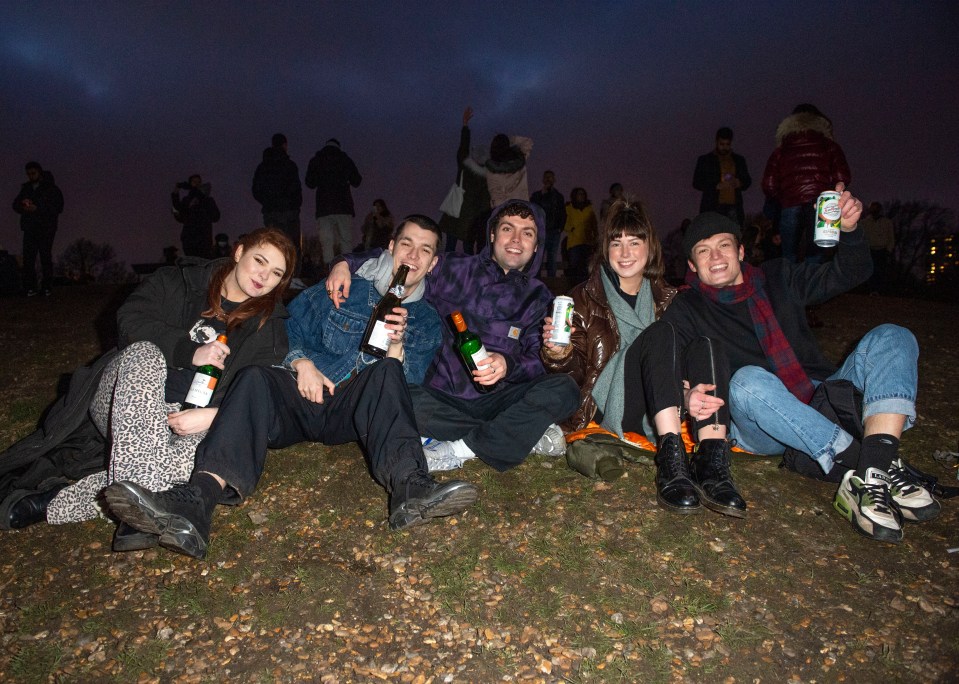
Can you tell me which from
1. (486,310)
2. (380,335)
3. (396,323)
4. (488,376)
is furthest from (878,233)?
(380,335)

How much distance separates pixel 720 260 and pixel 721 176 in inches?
205

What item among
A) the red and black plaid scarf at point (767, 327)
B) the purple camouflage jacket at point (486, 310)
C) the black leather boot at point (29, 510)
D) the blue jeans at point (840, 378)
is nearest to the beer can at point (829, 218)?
the red and black plaid scarf at point (767, 327)

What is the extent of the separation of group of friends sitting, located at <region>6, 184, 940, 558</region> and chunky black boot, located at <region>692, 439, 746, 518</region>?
1cm

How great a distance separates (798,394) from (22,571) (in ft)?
14.4

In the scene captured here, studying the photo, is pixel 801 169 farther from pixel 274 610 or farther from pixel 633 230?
pixel 274 610

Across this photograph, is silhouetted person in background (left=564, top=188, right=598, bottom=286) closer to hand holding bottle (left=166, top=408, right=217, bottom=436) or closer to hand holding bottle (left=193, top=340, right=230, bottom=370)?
hand holding bottle (left=193, top=340, right=230, bottom=370)

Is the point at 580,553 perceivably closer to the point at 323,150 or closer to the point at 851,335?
the point at 851,335

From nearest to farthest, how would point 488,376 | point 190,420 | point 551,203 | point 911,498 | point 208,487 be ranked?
point 208,487 → point 911,498 → point 190,420 → point 488,376 → point 551,203

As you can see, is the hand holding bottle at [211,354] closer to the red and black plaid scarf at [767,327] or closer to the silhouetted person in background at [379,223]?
the red and black plaid scarf at [767,327]

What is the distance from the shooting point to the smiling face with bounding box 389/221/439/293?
3.88m

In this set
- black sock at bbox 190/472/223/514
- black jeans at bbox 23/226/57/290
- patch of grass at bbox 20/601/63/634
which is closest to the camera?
patch of grass at bbox 20/601/63/634

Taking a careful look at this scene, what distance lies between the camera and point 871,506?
9.59 ft

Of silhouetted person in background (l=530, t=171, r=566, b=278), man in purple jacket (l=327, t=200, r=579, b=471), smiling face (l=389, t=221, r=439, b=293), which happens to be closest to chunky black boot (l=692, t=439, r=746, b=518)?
man in purple jacket (l=327, t=200, r=579, b=471)

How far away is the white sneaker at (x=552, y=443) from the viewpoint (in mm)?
3846
